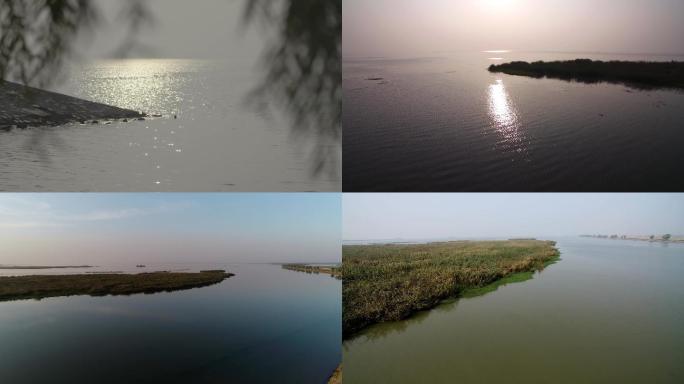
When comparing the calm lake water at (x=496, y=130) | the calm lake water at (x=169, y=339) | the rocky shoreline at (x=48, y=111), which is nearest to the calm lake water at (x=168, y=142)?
the rocky shoreline at (x=48, y=111)

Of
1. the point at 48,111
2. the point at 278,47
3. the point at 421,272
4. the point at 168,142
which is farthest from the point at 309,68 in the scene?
the point at 48,111

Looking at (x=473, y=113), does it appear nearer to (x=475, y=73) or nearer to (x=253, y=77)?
(x=475, y=73)

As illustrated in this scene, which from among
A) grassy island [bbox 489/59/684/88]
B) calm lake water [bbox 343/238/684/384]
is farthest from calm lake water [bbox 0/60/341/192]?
grassy island [bbox 489/59/684/88]

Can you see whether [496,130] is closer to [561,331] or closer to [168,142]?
[561,331]

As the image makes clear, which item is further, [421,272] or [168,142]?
[421,272]

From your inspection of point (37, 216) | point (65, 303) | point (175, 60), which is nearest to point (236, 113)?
point (175, 60)

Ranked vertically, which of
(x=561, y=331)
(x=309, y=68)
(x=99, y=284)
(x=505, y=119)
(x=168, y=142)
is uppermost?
(x=309, y=68)
